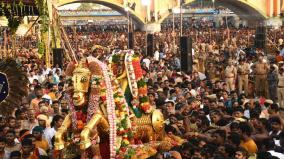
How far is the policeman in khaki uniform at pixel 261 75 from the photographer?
50.2 ft

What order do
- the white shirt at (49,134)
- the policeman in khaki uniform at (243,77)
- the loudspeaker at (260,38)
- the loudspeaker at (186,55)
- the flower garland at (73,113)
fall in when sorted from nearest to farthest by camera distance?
1. the flower garland at (73,113)
2. the white shirt at (49,134)
3. the policeman in khaki uniform at (243,77)
4. the loudspeaker at (186,55)
5. the loudspeaker at (260,38)

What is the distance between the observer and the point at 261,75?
50.3 feet

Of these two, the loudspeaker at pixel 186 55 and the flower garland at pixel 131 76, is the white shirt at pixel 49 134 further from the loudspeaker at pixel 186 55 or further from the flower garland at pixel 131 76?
the loudspeaker at pixel 186 55

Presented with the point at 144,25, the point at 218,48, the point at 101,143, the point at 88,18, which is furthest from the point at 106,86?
the point at 88,18

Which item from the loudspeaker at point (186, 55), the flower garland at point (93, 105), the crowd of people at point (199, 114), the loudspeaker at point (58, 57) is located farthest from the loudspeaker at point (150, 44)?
the flower garland at point (93, 105)

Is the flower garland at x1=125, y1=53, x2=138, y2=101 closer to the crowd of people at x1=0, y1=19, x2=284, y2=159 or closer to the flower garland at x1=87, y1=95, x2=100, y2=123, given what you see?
the crowd of people at x1=0, y1=19, x2=284, y2=159

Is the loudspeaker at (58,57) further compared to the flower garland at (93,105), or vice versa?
→ the loudspeaker at (58,57)

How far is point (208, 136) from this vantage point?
8461 millimetres

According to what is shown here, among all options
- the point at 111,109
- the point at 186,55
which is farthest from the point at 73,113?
the point at 186,55

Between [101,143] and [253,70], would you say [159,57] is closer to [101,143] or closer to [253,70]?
[253,70]

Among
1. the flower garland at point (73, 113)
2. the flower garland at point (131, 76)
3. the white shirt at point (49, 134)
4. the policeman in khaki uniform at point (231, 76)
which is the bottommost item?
the white shirt at point (49, 134)

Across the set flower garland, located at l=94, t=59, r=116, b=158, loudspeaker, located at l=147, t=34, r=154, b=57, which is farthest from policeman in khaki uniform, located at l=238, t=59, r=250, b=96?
loudspeaker, located at l=147, t=34, r=154, b=57

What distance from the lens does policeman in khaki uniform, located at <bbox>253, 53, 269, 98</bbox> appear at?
15305mm

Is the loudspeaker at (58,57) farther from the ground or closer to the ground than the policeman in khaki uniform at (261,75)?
farther from the ground
